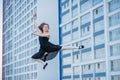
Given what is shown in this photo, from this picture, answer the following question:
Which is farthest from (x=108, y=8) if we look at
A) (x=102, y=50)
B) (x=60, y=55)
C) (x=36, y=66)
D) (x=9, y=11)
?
(x=9, y=11)

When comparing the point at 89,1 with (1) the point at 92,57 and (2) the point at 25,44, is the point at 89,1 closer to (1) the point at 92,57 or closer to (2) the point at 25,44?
(1) the point at 92,57

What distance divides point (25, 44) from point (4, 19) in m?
29.1

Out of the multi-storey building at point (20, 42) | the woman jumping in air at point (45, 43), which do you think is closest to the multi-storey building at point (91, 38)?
the multi-storey building at point (20, 42)

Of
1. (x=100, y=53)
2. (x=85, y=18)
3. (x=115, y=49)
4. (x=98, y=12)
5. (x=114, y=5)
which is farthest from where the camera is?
(x=85, y=18)

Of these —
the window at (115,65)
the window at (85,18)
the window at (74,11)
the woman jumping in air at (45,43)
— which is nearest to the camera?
the woman jumping in air at (45,43)

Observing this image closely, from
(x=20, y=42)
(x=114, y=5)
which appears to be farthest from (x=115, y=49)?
(x=20, y=42)

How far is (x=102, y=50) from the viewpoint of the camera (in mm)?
53969

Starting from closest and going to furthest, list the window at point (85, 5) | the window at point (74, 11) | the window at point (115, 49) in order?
the window at point (115, 49) < the window at point (85, 5) < the window at point (74, 11)

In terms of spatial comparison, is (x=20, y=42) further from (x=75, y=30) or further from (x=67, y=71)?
(x=75, y=30)

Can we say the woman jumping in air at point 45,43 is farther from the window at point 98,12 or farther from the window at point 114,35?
the window at point 98,12

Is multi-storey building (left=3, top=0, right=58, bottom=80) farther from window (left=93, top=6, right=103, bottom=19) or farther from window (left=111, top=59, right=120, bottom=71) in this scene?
window (left=111, top=59, right=120, bottom=71)

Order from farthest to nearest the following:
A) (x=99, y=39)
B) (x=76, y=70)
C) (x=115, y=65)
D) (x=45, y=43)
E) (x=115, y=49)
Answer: (x=76, y=70), (x=99, y=39), (x=115, y=49), (x=115, y=65), (x=45, y=43)

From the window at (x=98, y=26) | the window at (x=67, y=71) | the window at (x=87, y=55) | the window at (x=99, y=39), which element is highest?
the window at (x=98, y=26)

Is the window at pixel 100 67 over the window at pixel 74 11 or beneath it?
beneath
